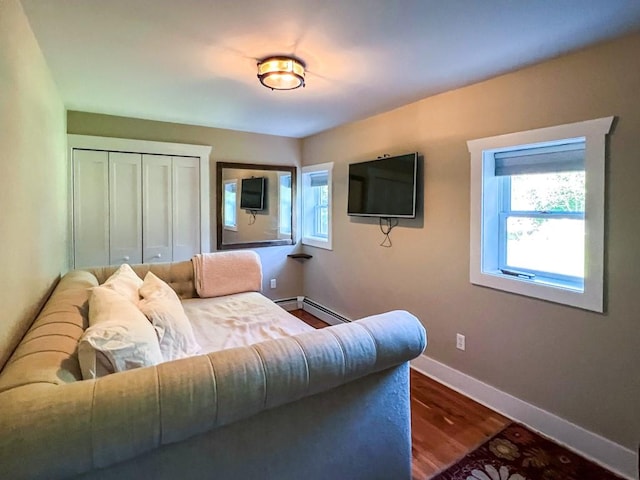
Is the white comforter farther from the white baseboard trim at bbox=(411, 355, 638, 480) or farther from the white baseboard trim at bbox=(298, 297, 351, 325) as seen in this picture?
the white baseboard trim at bbox=(298, 297, 351, 325)

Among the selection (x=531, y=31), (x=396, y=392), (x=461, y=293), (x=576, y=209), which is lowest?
(x=396, y=392)

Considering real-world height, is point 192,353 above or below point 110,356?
below

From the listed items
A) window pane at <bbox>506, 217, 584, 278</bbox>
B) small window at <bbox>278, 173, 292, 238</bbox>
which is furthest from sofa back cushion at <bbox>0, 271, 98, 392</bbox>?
small window at <bbox>278, 173, 292, 238</bbox>

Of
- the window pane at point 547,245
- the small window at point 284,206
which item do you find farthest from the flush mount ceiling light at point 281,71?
the small window at point 284,206

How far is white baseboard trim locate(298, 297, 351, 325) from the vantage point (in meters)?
4.21

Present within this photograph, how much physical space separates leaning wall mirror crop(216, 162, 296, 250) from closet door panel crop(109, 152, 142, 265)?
88 centimetres

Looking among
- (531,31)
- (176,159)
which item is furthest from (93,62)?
(531,31)

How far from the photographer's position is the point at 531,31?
70.1 inches

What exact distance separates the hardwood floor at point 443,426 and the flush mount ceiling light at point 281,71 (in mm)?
2444

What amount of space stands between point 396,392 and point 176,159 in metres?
3.48

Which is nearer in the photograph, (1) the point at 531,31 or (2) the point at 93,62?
(1) the point at 531,31

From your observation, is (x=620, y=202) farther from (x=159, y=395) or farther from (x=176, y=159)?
(x=176, y=159)

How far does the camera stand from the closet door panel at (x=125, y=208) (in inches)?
143

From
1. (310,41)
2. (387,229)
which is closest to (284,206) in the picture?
(387,229)
